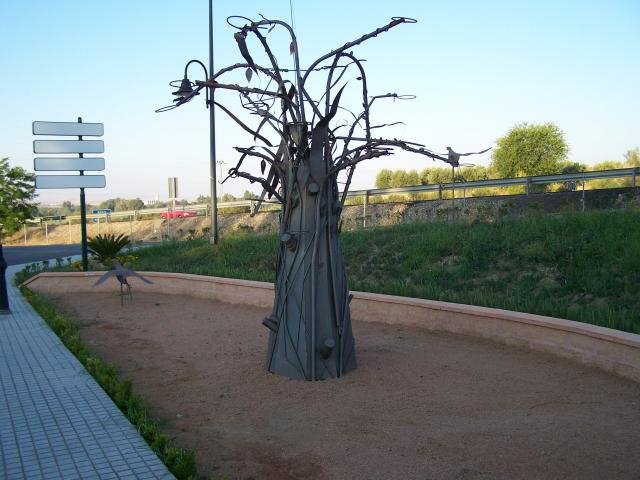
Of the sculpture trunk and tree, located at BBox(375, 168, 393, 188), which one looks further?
tree, located at BBox(375, 168, 393, 188)

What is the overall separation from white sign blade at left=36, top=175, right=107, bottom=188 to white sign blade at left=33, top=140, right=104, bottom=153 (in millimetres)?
648

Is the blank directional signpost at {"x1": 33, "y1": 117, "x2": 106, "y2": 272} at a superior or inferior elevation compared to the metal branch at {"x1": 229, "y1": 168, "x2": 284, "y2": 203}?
superior

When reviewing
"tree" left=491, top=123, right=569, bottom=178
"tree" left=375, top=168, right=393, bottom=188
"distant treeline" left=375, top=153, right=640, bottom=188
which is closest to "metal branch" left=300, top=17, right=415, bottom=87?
"distant treeline" left=375, top=153, right=640, bottom=188

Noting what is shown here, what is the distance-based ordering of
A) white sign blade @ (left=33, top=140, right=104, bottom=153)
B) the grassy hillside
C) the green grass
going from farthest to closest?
1. white sign blade @ (left=33, top=140, right=104, bottom=153)
2. the grassy hillside
3. the green grass

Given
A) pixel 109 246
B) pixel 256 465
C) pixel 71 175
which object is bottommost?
pixel 256 465

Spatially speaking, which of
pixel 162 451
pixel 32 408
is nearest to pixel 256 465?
pixel 162 451

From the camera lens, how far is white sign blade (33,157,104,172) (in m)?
15.8

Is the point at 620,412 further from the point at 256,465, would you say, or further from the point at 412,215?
the point at 412,215

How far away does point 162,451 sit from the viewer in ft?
14.4

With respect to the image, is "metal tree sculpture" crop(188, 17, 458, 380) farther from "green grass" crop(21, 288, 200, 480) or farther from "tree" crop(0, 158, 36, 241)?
"tree" crop(0, 158, 36, 241)

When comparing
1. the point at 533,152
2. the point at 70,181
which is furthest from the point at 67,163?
the point at 533,152

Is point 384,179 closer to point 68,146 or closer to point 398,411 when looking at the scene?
point 68,146

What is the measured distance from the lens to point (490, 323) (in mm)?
7633

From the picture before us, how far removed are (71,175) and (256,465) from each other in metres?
13.7
